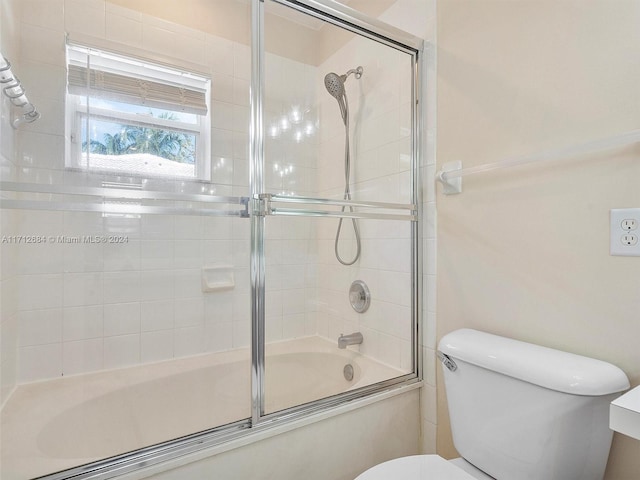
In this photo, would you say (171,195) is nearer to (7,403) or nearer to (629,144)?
(7,403)

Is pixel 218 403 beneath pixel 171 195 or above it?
beneath

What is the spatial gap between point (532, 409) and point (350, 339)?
0.90 metres

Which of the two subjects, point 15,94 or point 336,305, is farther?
point 336,305

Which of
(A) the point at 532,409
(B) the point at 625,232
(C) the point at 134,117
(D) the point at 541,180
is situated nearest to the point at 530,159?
(D) the point at 541,180

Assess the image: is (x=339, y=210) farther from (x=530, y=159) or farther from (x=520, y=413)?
(x=520, y=413)

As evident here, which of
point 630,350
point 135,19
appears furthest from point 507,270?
point 135,19

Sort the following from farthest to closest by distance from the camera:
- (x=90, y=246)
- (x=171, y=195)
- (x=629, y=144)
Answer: (x=90, y=246) → (x=171, y=195) → (x=629, y=144)

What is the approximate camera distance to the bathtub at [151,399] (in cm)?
106

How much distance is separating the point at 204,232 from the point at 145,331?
53cm

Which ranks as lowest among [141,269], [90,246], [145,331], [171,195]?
[145,331]

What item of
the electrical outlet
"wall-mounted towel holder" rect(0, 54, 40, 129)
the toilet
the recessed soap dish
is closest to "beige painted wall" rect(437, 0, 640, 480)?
the electrical outlet

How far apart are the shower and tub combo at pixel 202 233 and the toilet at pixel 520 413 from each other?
0.38 m

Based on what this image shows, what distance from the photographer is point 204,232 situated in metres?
1.59

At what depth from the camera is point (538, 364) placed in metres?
0.94
